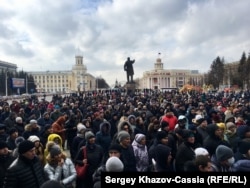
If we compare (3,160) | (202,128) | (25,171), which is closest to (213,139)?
(202,128)

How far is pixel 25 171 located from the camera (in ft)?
15.2

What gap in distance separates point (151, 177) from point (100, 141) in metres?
4.42

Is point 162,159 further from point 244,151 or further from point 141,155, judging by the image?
point 244,151

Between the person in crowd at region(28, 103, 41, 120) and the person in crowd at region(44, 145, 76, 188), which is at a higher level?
the person in crowd at region(28, 103, 41, 120)

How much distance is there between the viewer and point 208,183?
11.1 feet

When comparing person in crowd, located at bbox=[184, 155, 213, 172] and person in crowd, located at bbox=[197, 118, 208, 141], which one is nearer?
person in crowd, located at bbox=[184, 155, 213, 172]

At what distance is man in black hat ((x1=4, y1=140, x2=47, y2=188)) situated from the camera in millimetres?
4555

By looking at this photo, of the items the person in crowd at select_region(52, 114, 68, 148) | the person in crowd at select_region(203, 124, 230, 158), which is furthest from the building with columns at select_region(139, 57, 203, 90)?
the person in crowd at select_region(203, 124, 230, 158)

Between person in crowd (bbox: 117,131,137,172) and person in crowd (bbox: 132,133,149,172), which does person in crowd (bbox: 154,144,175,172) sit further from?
person in crowd (bbox: 132,133,149,172)

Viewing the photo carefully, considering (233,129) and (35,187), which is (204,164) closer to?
(35,187)

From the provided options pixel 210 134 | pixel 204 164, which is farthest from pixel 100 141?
pixel 204 164

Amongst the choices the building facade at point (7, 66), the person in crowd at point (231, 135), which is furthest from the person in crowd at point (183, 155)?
the building facade at point (7, 66)

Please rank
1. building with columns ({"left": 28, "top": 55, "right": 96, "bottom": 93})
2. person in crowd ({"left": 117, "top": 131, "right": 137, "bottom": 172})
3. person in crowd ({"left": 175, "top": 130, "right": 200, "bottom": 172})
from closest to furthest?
person in crowd ({"left": 175, "top": 130, "right": 200, "bottom": 172}), person in crowd ({"left": 117, "top": 131, "right": 137, "bottom": 172}), building with columns ({"left": 28, "top": 55, "right": 96, "bottom": 93})

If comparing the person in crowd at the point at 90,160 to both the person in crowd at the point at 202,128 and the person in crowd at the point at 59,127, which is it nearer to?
the person in crowd at the point at 202,128
